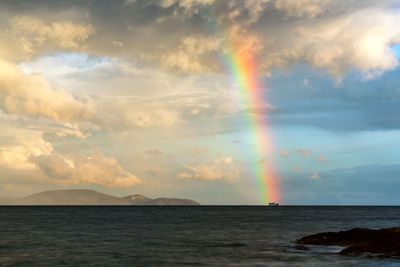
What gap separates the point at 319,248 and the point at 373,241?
298 inches

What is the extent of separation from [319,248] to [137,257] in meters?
24.1

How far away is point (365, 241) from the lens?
188 ft

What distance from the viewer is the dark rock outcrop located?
51.0 m

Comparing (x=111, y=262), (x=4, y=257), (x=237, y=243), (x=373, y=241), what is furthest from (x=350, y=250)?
(x=4, y=257)

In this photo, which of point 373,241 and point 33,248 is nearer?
point 373,241

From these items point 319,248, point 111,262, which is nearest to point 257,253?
point 319,248

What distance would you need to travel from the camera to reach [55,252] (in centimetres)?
5841

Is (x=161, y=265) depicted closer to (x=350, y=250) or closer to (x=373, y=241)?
(x=350, y=250)

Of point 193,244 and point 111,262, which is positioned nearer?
point 111,262

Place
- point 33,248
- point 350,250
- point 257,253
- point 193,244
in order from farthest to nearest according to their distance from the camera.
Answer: point 193,244 → point 33,248 → point 257,253 → point 350,250

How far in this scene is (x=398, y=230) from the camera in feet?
188

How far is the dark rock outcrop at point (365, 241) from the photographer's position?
5100cm

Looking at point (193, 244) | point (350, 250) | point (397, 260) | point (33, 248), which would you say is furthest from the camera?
point (193, 244)

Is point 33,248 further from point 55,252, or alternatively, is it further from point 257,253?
point 257,253
